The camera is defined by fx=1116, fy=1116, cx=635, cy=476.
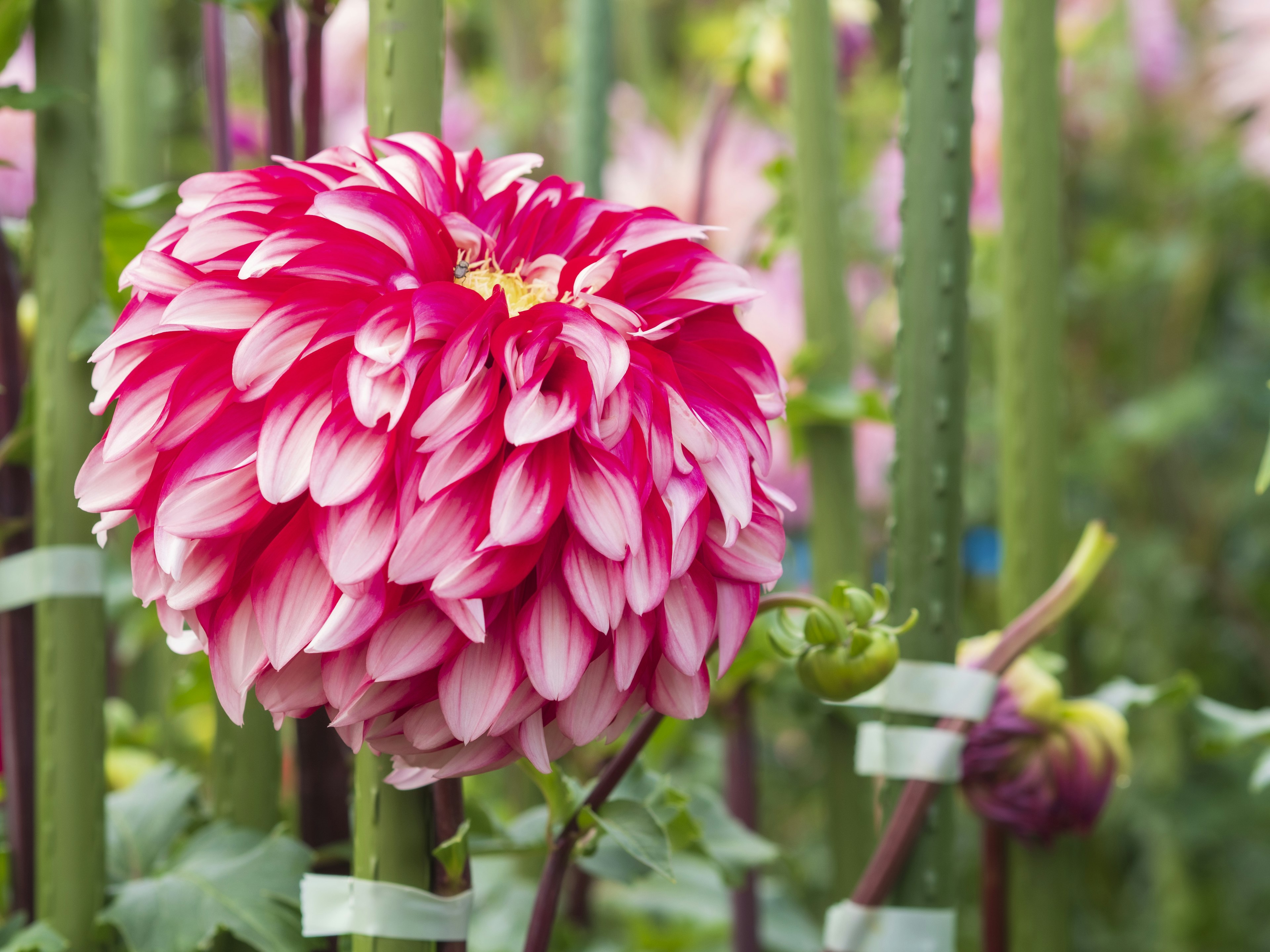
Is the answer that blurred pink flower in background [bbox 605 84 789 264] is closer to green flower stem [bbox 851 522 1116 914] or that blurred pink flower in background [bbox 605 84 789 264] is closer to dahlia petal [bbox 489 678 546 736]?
green flower stem [bbox 851 522 1116 914]

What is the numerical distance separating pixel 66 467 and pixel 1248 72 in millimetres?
890

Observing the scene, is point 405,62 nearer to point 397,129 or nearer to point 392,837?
point 397,129

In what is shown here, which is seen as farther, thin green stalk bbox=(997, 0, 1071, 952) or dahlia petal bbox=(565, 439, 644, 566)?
thin green stalk bbox=(997, 0, 1071, 952)

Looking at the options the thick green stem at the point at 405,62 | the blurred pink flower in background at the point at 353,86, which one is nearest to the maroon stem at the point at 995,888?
the thick green stem at the point at 405,62

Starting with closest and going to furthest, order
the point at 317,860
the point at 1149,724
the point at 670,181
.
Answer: the point at 317,860 < the point at 670,181 < the point at 1149,724

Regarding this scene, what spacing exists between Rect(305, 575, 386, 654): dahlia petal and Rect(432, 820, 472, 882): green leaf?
0.08 meters

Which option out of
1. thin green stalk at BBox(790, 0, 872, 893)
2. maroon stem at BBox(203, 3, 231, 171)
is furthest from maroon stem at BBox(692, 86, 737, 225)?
maroon stem at BBox(203, 3, 231, 171)

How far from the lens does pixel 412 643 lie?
0.23m

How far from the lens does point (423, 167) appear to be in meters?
0.27

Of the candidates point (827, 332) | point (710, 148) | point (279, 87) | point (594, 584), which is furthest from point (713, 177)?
point (594, 584)

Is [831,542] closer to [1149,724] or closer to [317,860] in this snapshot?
[317,860]

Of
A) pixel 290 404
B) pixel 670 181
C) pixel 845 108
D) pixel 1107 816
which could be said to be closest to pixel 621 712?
pixel 290 404

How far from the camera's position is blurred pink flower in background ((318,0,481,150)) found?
0.97 meters

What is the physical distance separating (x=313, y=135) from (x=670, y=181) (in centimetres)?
41
